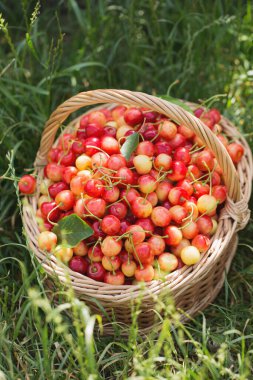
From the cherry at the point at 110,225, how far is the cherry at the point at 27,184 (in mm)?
402

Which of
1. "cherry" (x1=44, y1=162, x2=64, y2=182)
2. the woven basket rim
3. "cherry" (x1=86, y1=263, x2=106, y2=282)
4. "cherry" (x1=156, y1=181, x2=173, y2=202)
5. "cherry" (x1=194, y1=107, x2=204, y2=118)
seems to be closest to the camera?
the woven basket rim

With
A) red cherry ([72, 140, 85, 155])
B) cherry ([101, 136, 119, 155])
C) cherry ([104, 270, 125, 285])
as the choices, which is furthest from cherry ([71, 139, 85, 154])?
cherry ([104, 270, 125, 285])

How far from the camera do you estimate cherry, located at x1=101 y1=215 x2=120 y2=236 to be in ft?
5.90

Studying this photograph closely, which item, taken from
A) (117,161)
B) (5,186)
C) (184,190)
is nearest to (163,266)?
(184,190)

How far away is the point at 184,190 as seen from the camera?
190 centimetres

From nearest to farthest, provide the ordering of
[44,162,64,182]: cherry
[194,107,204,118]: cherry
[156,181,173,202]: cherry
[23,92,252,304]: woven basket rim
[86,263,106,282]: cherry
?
[23,92,252,304]: woven basket rim → [86,263,106,282]: cherry → [156,181,173,202]: cherry → [44,162,64,182]: cherry → [194,107,204,118]: cherry

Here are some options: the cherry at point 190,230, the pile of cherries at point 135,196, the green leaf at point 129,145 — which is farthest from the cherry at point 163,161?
the cherry at point 190,230

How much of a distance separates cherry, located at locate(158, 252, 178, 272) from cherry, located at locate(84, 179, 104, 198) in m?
0.33

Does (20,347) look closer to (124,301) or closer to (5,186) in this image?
(124,301)

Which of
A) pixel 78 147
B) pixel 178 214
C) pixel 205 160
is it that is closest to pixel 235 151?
pixel 205 160

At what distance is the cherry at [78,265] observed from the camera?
1.85 meters

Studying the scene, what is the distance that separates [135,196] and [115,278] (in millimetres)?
309

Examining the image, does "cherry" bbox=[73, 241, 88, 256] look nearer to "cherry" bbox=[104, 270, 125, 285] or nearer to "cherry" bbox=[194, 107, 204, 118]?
"cherry" bbox=[104, 270, 125, 285]

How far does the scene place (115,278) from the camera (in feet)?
5.93
